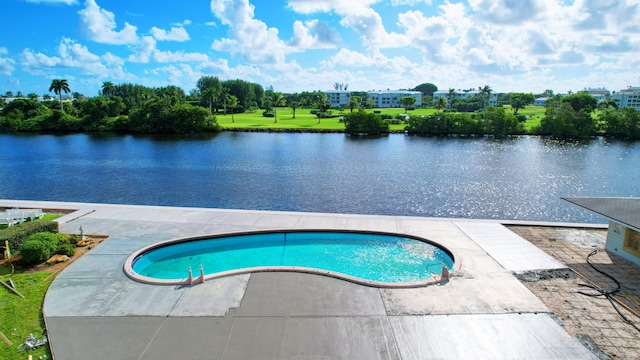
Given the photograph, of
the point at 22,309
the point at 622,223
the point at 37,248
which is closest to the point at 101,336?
the point at 22,309

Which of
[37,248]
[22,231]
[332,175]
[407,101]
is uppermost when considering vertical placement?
[407,101]

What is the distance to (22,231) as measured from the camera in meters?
16.2

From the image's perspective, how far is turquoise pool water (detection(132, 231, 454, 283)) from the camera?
Result: 1636cm

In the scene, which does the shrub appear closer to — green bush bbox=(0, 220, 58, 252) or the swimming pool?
green bush bbox=(0, 220, 58, 252)

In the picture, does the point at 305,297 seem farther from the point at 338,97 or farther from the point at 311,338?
the point at 338,97

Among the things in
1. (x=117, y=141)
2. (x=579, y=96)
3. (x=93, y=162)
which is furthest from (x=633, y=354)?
(x=579, y=96)

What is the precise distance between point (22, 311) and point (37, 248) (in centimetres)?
373

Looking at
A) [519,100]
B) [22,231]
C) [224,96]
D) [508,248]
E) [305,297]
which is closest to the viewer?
[305,297]

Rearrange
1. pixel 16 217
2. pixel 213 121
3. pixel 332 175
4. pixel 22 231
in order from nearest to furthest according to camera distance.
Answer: pixel 22 231 → pixel 16 217 → pixel 332 175 → pixel 213 121

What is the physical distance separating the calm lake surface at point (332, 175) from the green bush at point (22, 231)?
11278mm

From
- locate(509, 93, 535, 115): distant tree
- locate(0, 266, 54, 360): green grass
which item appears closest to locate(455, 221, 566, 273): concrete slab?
locate(0, 266, 54, 360): green grass

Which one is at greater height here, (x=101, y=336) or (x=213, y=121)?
(x=213, y=121)

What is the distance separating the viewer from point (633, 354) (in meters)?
10.3

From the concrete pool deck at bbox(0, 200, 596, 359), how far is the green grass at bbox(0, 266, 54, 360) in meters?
0.31
